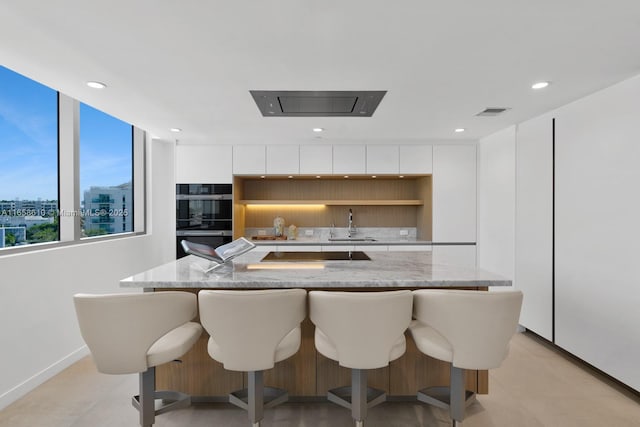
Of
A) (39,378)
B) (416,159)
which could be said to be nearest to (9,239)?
(39,378)

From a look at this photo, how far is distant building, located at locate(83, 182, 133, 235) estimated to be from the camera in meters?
3.70

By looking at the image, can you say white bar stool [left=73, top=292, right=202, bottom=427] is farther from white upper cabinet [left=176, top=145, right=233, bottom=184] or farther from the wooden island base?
white upper cabinet [left=176, top=145, right=233, bottom=184]

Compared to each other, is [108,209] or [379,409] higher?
[108,209]

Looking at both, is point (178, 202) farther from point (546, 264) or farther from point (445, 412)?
point (546, 264)

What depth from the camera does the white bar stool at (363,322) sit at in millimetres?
1784

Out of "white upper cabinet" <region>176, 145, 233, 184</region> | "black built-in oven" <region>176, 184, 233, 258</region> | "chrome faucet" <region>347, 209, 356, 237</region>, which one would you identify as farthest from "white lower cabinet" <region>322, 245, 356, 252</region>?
"white upper cabinet" <region>176, 145, 233, 184</region>

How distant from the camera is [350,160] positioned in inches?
197

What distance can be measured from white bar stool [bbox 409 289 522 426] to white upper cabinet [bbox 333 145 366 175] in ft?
10.6

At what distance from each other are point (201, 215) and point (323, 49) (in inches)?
133

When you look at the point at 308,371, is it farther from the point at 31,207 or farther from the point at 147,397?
the point at 31,207

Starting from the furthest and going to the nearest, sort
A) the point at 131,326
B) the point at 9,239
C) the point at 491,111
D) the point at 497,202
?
the point at 497,202, the point at 491,111, the point at 9,239, the point at 131,326

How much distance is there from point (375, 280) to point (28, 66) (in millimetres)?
2635

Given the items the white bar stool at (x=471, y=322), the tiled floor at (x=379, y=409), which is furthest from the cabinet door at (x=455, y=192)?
→ the white bar stool at (x=471, y=322)

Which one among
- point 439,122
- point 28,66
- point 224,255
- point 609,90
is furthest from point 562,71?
point 28,66
